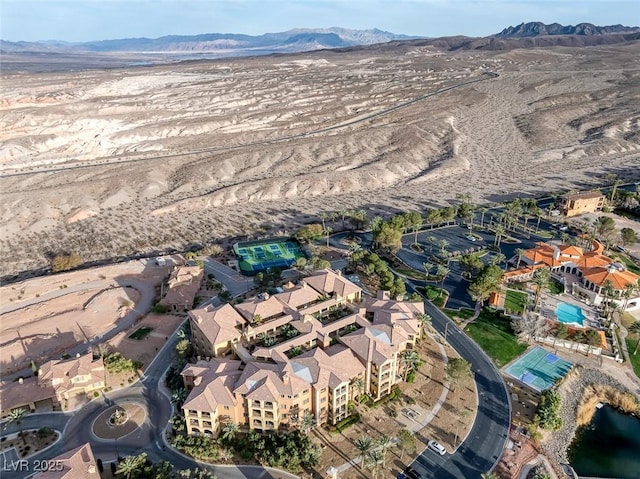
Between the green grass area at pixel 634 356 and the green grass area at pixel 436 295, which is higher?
the green grass area at pixel 436 295

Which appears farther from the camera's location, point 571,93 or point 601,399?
point 571,93

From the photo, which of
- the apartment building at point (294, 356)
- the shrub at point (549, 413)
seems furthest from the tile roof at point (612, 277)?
the apartment building at point (294, 356)

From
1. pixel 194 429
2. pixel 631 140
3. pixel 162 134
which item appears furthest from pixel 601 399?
pixel 162 134

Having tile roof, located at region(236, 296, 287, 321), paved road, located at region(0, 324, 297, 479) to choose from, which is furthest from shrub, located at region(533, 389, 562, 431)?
tile roof, located at region(236, 296, 287, 321)

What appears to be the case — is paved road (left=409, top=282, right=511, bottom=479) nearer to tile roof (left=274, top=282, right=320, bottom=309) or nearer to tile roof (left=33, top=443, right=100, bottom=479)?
tile roof (left=274, top=282, right=320, bottom=309)

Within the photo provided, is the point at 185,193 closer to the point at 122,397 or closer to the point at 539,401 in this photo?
the point at 122,397

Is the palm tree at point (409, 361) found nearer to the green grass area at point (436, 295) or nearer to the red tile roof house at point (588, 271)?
the green grass area at point (436, 295)
